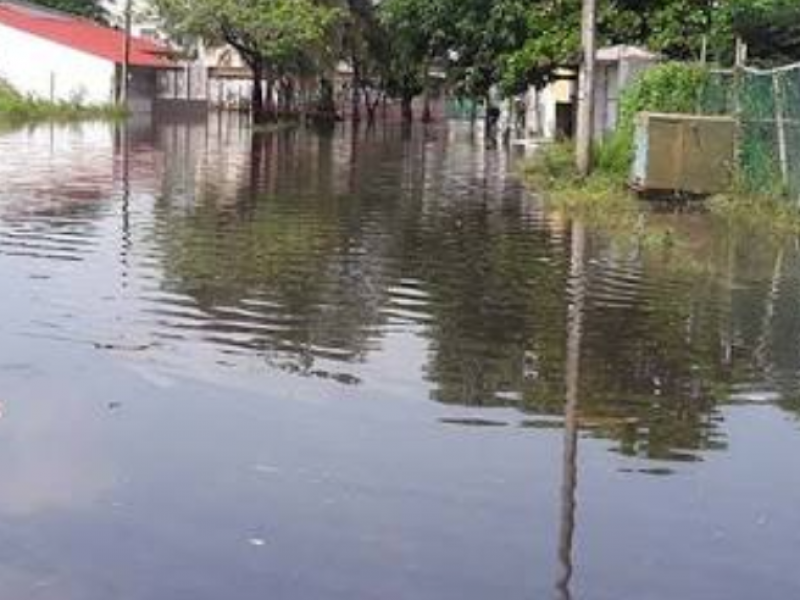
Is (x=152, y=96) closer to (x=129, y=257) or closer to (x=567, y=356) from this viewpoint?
(x=129, y=257)

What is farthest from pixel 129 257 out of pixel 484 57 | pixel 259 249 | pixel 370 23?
pixel 370 23

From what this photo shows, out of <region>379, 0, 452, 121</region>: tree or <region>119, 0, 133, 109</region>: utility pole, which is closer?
<region>379, 0, 452, 121</region>: tree

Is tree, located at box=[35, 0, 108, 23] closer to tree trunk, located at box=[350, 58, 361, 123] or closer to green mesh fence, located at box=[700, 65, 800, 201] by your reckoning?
tree trunk, located at box=[350, 58, 361, 123]

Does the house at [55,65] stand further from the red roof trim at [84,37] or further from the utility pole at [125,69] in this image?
the utility pole at [125,69]

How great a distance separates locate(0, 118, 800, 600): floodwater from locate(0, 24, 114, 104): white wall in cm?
5699

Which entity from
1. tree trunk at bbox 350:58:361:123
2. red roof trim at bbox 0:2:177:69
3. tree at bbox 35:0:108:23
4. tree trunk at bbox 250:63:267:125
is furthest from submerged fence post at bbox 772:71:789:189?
tree at bbox 35:0:108:23

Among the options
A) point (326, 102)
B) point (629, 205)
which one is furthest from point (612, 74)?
point (326, 102)

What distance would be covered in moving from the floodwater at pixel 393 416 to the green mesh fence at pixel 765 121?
2938mm

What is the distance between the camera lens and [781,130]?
69.0 feet

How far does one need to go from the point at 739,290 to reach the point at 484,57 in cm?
2532

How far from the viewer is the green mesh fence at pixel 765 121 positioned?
20.6m

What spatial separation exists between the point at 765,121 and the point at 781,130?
3.42ft

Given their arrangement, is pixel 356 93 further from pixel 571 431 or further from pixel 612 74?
pixel 571 431

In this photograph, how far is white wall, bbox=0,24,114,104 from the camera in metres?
73.2
